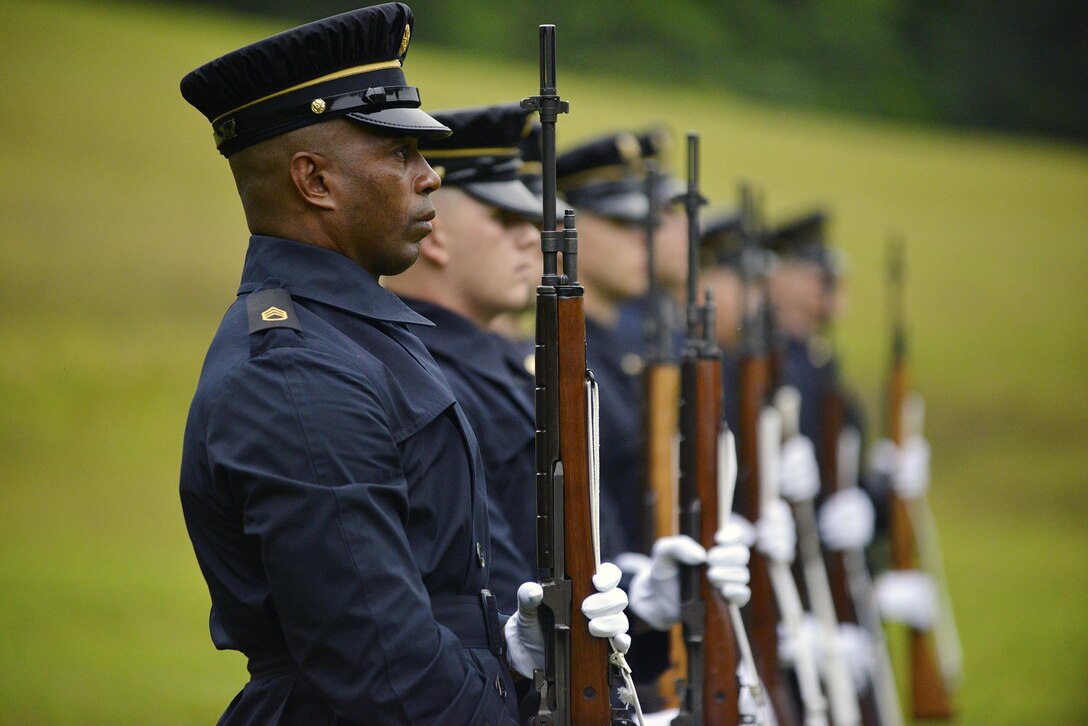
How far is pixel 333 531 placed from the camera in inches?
Result: 69.8

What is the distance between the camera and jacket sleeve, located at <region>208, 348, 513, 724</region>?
1.77m

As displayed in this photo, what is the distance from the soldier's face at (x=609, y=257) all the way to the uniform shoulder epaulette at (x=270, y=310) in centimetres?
304

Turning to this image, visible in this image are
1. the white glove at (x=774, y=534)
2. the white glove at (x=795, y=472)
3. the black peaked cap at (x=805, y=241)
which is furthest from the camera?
the black peaked cap at (x=805, y=241)

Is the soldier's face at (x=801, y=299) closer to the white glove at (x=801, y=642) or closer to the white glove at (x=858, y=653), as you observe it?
the white glove at (x=858, y=653)

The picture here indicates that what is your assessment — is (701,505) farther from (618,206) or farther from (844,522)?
(844,522)

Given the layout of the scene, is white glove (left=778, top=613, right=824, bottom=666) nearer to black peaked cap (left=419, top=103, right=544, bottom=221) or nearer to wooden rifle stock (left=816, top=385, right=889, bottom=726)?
wooden rifle stock (left=816, top=385, right=889, bottom=726)

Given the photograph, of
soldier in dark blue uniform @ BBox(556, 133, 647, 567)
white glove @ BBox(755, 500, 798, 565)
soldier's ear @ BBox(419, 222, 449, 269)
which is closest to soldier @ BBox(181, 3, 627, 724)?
soldier's ear @ BBox(419, 222, 449, 269)

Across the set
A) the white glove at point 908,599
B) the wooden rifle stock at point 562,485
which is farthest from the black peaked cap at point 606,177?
the wooden rifle stock at point 562,485

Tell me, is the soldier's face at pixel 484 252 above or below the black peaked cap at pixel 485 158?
below

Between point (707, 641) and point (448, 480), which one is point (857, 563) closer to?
point (707, 641)

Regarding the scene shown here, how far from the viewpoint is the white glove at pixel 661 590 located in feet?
9.33

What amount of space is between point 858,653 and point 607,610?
4074 mm

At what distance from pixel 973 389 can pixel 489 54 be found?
13.1 feet

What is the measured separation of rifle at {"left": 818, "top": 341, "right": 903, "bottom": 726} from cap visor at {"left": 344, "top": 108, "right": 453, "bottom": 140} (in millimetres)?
4306
